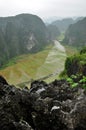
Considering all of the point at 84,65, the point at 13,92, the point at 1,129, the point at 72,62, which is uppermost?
the point at 1,129

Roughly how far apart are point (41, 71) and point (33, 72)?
380 cm

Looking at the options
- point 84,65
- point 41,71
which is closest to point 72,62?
point 84,65

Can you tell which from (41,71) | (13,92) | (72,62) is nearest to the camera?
(13,92)

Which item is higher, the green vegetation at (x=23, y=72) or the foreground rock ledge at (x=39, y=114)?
the foreground rock ledge at (x=39, y=114)

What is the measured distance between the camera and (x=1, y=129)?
1513 centimetres

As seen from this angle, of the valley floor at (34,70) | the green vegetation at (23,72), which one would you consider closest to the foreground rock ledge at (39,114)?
the valley floor at (34,70)

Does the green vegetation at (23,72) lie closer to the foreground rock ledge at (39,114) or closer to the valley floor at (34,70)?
the valley floor at (34,70)

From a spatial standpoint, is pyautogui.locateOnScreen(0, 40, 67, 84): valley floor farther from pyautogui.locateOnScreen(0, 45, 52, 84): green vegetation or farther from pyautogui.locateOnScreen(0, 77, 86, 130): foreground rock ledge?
pyautogui.locateOnScreen(0, 77, 86, 130): foreground rock ledge

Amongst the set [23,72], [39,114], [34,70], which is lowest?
[34,70]

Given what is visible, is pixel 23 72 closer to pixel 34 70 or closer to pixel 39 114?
pixel 34 70

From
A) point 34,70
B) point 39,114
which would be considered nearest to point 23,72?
point 34,70

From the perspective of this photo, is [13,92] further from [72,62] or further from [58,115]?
[72,62]

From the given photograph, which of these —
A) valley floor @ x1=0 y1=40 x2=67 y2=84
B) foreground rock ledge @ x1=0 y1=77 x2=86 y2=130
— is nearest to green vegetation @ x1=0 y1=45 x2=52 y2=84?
valley floor @ x1=0 y1=40 x2=67 y2=84

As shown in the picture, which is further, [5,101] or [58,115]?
[5,101]
